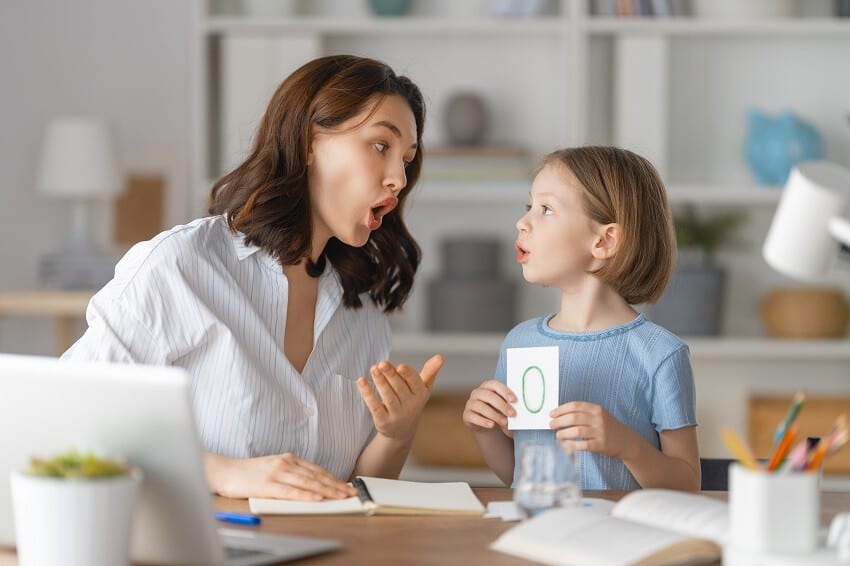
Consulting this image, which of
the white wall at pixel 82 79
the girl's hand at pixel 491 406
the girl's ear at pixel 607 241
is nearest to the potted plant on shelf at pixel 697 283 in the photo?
the white wall at pixel 82 79

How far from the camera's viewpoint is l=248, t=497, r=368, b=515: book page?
147cm

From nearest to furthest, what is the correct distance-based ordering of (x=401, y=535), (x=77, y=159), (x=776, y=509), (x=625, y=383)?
(x=776, y=509)
(x=401, y=535)
(x=625, y=383)
(x=77, y=159)

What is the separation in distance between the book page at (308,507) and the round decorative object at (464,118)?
2598mm

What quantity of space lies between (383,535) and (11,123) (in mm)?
3217

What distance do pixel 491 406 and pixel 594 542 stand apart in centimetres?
53

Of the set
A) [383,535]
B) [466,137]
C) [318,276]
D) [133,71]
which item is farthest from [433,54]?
[383,535]

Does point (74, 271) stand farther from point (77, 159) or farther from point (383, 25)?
point (383, 25)

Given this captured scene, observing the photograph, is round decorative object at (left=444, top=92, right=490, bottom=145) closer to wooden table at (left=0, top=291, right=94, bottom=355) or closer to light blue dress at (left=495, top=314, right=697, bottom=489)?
wooden table at (left=0, top=291, right=94, bottom=355)

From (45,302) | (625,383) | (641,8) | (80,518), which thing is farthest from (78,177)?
(80,518)

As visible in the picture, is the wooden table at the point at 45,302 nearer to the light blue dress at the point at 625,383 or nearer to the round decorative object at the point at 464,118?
the round decorative object at the point at 464,118

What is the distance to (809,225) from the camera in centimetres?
118

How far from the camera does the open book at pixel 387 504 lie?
1.48m

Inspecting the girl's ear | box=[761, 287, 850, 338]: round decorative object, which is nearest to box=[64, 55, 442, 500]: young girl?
the girl's ear

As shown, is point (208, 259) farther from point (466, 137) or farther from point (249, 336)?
point (466, 137)
